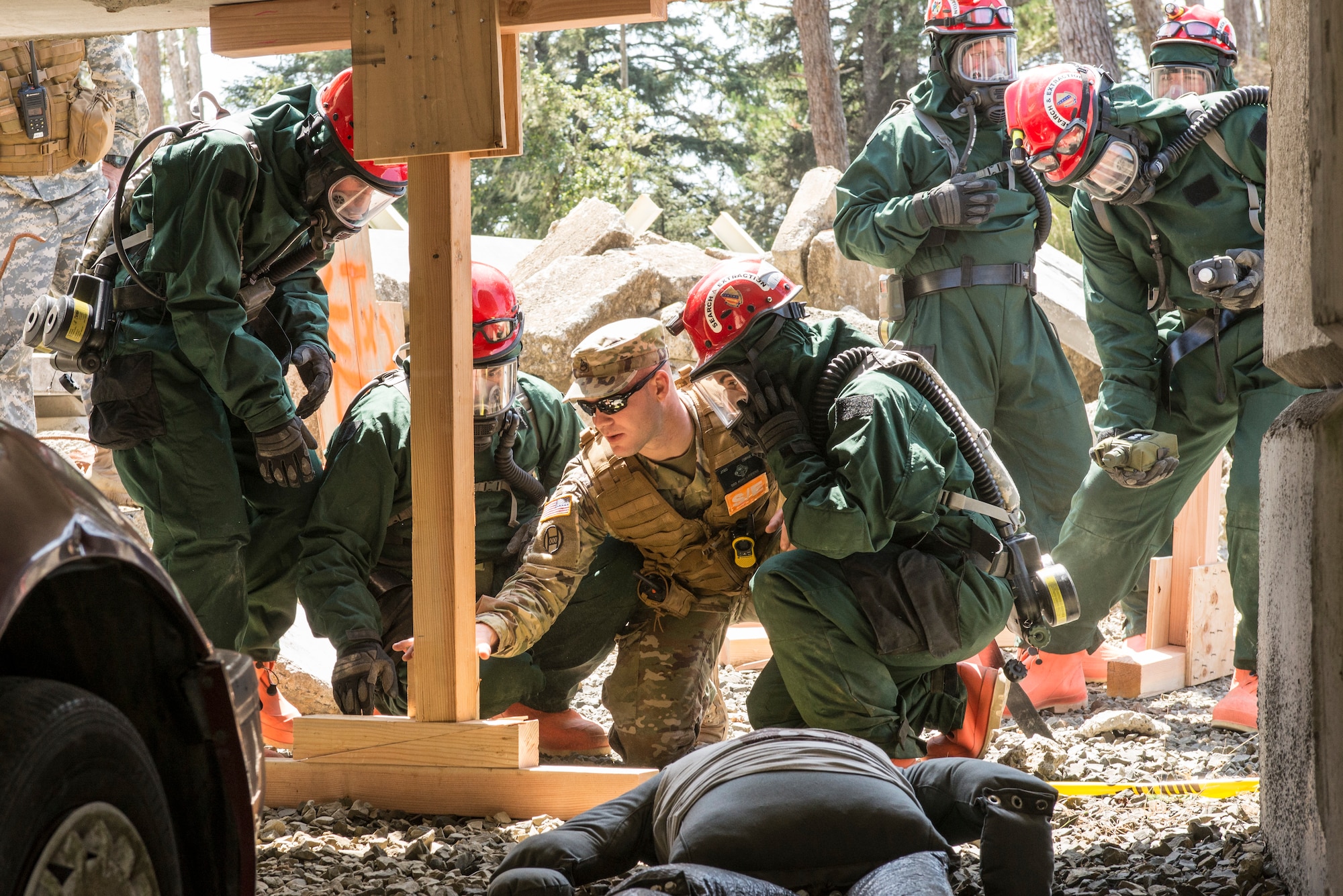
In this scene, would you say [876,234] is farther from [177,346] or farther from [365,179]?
[177,346]

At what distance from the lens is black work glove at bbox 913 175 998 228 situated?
524 centimetres

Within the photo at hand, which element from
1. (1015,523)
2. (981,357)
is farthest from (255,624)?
(981,357)

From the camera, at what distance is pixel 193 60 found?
953 inches

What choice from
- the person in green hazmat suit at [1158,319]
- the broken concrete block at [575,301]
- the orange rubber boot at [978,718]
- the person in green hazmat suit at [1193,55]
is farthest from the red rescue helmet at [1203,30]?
the broken concrete block at [575,301]

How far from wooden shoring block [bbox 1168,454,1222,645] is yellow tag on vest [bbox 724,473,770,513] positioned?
2.14 m

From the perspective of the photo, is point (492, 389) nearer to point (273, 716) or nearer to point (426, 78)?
point (426, 78)

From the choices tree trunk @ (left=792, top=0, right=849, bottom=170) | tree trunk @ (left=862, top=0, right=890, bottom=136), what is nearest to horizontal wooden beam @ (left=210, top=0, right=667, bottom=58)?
tree trunk @ (left=792, top=0, right=849, bottom=170)

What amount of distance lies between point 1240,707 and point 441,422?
2906mm

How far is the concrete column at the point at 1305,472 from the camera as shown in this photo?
6.94ft

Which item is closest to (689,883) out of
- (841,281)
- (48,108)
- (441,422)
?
(441,422)

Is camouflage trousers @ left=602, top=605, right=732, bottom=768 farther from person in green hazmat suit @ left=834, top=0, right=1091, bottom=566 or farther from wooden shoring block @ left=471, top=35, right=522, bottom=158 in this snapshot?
wooden shoring block @ left=471, top=35, right=522, bottom=158

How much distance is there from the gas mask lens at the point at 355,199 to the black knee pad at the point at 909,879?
2748mm

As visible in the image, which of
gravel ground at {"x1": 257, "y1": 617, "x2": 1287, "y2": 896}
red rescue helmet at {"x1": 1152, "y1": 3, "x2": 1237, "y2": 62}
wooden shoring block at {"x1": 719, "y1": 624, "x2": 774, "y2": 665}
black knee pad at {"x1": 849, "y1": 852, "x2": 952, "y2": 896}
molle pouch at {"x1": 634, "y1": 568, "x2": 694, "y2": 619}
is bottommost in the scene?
wooden shoring block at {"x1": 719, "y1": 624, "x2": 774, "y2": 665}

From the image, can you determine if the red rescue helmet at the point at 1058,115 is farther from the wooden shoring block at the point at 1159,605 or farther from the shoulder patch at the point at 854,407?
the wooden shoring block at the point at 1159,605
